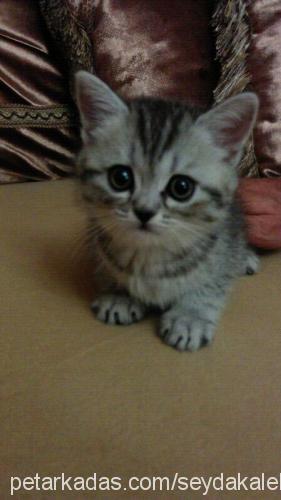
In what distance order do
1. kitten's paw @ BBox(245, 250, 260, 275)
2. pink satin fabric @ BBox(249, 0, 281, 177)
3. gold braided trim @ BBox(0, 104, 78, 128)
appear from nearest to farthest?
kitten's paw @ BBox(245, 250, 260, 275) → pink satin fabric @ BBox(249, 0, 281, 177) → gold braided trim @ BBox(0, 104, 78, 128)

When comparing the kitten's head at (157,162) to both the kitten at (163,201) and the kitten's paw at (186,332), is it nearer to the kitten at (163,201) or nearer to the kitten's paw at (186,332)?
the kitten at (163,201)

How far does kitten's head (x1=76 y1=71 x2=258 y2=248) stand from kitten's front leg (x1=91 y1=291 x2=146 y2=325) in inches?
4.6

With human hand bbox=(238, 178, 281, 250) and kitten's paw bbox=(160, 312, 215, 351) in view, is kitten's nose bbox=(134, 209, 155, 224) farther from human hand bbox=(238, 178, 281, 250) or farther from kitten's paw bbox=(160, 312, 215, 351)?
human hand bbox=(238, 178, 281, 250)

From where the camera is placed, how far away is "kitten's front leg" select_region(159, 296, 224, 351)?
32.0 inches

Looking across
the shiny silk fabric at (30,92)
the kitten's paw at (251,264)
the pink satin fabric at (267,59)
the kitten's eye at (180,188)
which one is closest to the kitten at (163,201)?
the kitten's eye at (180,188)

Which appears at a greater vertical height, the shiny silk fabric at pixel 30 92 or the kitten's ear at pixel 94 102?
the shiny silk fabric at pixel 30 92

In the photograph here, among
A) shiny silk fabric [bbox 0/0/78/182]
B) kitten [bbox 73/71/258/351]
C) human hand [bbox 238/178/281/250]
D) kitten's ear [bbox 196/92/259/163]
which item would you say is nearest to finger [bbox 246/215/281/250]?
human hand [bbox 238/178/281/250]

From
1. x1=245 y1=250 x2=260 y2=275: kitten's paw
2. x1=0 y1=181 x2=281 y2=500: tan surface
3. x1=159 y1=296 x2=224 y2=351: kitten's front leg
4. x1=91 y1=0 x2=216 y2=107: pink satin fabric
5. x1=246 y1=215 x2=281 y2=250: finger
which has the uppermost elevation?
x1=91 y1=0 x2=216 y2=107: pink satin fabric

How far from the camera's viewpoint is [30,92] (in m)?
1.40

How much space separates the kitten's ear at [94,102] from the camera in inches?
30.5

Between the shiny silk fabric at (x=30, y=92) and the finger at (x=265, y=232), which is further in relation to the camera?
the shiny silk fabric at (x=30, y=92)

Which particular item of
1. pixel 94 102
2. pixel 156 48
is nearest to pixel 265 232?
pixel 94 102

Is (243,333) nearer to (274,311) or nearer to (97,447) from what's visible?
(274,311)

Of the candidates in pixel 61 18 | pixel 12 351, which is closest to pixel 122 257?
pixel 12 351
